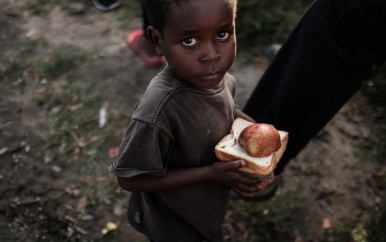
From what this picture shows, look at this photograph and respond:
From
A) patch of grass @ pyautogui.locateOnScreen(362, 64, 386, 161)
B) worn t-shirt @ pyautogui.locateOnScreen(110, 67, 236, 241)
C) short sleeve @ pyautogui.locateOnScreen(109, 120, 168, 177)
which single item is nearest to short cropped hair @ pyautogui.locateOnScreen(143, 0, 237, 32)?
worn t-shirt @ pyautogui.locateOnScreen(110, 67, 236, 241)

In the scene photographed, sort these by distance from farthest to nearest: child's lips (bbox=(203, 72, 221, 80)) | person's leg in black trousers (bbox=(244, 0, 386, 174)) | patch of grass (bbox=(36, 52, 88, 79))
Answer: patch of grass (bbox=(36, 52, 88, 79))
person's leg in black trousers (bbox=(244, 0, 386, 174))
child's lips (bbox=(203, 72, 221, 80))

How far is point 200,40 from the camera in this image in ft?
3.92

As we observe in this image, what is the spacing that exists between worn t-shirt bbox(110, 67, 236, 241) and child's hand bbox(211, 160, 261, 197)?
10 centimetres

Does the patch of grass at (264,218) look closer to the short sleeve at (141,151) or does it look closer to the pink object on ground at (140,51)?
the short sleeve at (141,151)

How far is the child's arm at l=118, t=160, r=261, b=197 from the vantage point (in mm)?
1415

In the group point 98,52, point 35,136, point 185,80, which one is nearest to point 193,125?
point 185,80

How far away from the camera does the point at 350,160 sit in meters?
3.00

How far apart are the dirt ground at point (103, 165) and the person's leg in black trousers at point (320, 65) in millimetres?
690

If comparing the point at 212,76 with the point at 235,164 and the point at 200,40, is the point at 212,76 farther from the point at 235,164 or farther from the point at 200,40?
the point at 235,164

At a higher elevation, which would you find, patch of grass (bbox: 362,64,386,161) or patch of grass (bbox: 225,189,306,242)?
patch of grass (bbox: 362,64,386,161)

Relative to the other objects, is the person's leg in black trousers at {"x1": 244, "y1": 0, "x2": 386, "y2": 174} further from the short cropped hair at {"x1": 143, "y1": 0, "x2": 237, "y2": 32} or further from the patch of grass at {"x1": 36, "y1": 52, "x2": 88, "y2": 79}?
the patch of grass at {"x1": 36, "y1": 52, "x2": 88, "y2": 79}

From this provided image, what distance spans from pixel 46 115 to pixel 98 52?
103cm

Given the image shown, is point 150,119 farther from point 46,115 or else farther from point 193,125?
point 46,115

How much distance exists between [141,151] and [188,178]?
10.1 inches
